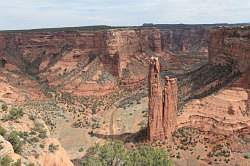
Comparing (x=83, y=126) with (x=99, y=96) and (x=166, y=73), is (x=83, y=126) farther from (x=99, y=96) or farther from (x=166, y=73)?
(x=166, y=73)

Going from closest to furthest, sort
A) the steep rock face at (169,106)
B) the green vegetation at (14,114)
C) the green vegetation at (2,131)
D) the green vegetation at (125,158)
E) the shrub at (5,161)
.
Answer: the shrub at (5,161)
the green vegetation at (2,131)
the green vegetation at (14,114)
the green vegetation at (125,158)
the steep rock face at (169,106)

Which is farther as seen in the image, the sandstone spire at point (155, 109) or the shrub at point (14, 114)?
the sandstone spire at point (155, 109)

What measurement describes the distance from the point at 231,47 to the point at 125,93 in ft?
90.9

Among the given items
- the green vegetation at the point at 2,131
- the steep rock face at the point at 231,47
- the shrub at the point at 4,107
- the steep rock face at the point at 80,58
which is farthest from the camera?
the steep rock face at the point at 80,58

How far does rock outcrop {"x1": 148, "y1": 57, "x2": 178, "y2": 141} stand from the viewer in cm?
5175

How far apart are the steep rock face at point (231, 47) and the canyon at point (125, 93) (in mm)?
144

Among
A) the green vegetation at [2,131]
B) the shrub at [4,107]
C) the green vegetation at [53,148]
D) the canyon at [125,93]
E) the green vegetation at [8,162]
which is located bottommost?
the canyon at [125,93]

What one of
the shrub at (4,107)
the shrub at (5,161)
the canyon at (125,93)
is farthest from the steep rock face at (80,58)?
the shrub at (5,161)

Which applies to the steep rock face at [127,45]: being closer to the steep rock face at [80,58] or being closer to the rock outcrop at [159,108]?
the steep rock face at [80,58]

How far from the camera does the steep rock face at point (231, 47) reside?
61.2 m

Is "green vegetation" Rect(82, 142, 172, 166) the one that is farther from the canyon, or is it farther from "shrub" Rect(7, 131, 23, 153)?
"shrub" Rect(7, 131, 23, 153)

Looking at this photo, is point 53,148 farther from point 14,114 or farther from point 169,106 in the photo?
point 169,106

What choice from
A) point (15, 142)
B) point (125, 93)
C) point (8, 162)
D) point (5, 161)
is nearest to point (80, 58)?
point (125, 93)

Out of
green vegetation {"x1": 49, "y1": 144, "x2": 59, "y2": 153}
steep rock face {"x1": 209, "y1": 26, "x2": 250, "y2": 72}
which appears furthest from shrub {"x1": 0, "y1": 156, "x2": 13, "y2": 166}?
steep rock face {"x1": 209, "y1": 26, "x2": 250, "y2": 72}
